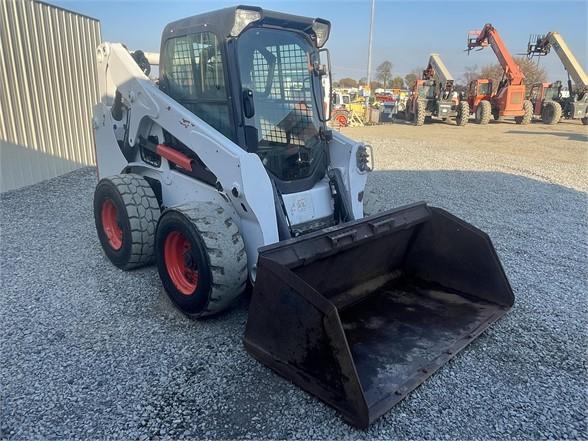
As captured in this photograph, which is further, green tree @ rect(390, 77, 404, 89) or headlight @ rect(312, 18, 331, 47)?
green tree @ rect(390, 77, 404, 89)

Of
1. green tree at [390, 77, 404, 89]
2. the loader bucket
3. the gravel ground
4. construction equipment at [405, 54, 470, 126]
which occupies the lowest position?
the gravel ground

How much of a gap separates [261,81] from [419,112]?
18.3m

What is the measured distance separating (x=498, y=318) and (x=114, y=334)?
2.89m

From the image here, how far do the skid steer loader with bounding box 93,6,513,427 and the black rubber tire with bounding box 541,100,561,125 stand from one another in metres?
20.3

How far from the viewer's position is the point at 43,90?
8.27m

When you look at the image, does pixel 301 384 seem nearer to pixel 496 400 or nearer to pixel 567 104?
pixel 496 400

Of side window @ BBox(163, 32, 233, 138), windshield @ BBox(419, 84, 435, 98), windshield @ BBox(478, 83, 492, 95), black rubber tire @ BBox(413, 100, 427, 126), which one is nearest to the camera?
side window @ BBox(163, 32, 233, 138)

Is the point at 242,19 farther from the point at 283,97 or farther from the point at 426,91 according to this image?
the point at 426,91

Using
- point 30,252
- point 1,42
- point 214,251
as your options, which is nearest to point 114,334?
point 214,251

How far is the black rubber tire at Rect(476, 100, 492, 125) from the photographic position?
66.6 ft

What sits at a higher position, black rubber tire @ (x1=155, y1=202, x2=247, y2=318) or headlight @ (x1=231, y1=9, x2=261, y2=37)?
headlight @ (x1=231, y1=9, x2=261, y2=37)

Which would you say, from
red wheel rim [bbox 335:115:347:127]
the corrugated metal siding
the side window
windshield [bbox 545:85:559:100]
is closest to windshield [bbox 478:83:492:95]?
windshield [bbox 545:85:559:100]

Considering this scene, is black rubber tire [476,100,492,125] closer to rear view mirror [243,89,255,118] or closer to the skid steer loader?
the skid steer loader

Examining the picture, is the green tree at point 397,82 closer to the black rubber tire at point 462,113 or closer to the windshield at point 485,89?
the windshield at point 485,89
